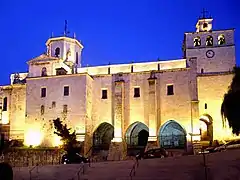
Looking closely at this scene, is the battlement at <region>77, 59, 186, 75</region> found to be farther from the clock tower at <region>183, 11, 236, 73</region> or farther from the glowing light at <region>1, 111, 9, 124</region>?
the glowing light at <region>1, 111, 9, 124</region>

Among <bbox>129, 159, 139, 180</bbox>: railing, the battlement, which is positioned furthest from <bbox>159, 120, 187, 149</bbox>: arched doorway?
<bbox>129, 159, 139, 180</bbox>: railing

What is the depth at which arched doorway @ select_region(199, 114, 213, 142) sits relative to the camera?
43.4 meters

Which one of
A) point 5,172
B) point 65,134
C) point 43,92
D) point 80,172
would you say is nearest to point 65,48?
point 43,92

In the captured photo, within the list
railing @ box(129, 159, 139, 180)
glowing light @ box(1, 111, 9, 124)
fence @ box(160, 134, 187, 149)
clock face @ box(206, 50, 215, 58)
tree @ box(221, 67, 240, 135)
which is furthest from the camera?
clock face @ box(206, 50, 215, 58)

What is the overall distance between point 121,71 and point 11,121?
14.5 m

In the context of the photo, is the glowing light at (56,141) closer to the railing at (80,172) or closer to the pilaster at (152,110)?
the pilaster at (152,110)

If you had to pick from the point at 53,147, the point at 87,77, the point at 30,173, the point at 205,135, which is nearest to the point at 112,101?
the point at 87,77

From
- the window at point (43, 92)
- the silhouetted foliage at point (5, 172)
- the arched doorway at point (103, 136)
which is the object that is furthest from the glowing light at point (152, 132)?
the silhouetted foliage at point (5, 172)

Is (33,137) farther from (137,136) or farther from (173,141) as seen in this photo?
(173,141)

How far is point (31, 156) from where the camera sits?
1513 inches

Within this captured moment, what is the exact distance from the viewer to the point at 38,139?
136 ft

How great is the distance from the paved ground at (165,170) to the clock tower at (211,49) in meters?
26.8

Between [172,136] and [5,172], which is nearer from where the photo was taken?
[5,172]

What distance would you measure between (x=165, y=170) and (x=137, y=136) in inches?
851
